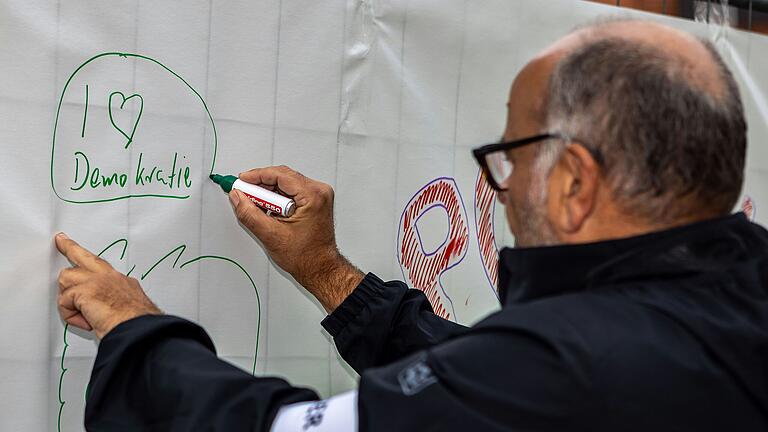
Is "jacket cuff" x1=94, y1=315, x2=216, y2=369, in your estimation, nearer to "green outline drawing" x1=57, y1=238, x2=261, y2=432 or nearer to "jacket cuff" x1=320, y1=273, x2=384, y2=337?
"green outline drawing" x1=57, y1=238, x2=261, y2=432

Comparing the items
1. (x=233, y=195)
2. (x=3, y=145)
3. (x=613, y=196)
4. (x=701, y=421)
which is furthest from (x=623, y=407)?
(x=3, y=145)

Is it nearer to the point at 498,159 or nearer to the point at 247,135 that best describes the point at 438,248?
the point at 247,135

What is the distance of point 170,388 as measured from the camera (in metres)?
1.01

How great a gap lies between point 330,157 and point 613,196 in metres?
0.61

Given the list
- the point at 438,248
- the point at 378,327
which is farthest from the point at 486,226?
the point at 378,327

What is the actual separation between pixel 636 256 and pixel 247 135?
64 centimetres

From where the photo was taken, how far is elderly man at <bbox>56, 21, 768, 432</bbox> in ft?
2.87

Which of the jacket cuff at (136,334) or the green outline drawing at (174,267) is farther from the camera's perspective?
the green outline drawing at (174,267)

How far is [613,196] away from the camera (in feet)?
3.17

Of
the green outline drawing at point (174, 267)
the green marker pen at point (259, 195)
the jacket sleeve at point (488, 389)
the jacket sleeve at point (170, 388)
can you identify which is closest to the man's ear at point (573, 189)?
the jacket sleeve at point (488, 389)

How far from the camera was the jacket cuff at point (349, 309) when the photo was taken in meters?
1.41

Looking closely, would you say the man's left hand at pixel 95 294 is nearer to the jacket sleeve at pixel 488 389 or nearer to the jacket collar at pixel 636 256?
the jacket sleeve at pixel 488 389

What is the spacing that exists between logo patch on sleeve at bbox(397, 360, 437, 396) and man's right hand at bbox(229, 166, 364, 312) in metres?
0.48

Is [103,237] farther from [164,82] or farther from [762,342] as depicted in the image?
[762,342]
